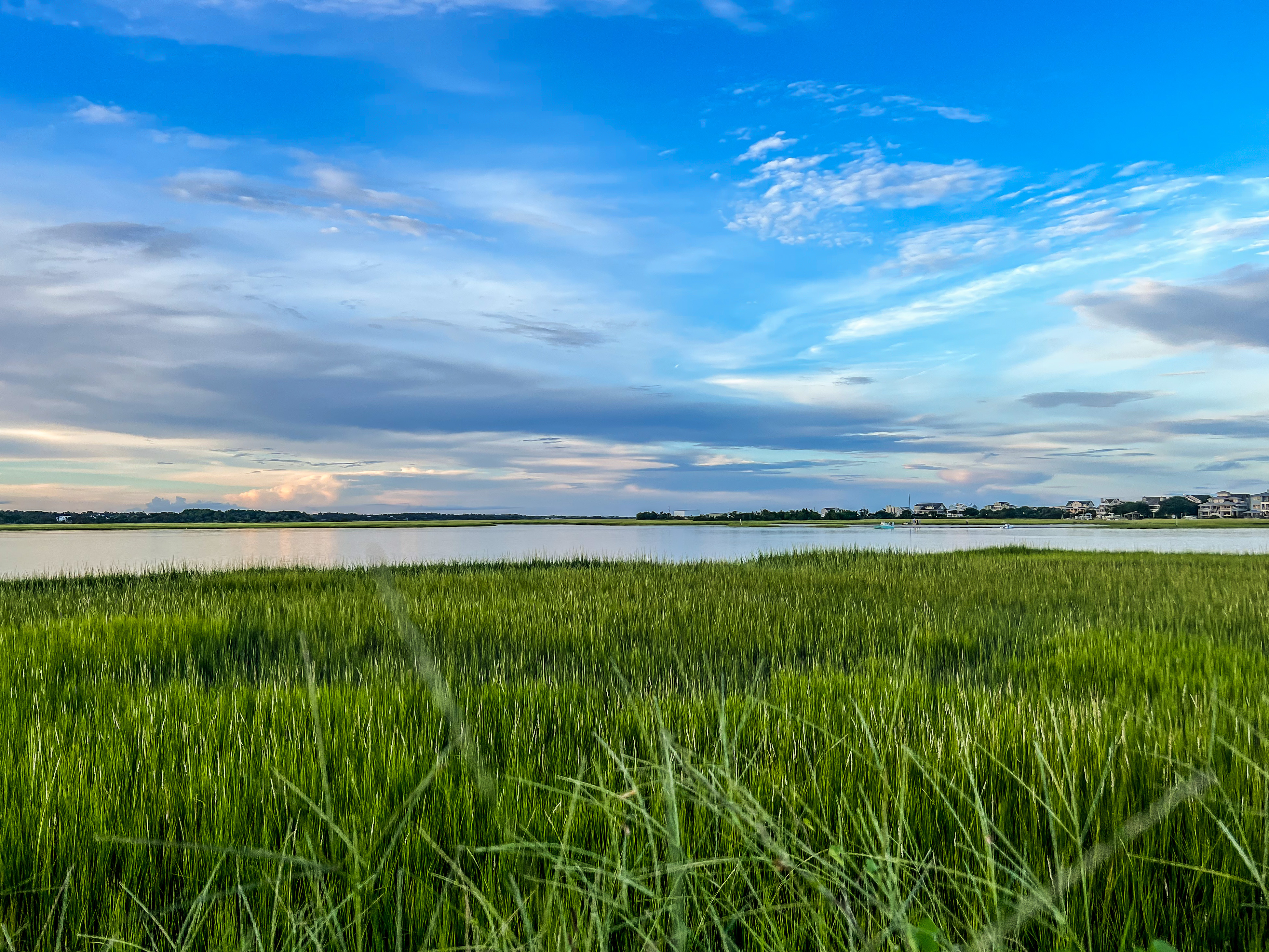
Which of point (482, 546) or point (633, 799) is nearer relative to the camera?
point (633, 799)

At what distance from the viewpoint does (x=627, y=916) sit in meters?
1.49

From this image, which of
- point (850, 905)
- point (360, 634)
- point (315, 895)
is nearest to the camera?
point (315, 895)

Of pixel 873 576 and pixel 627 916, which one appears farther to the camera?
pixel 873 576

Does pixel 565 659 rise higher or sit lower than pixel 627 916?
lower

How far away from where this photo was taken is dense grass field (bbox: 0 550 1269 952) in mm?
1766

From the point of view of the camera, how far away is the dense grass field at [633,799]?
177 centimetres

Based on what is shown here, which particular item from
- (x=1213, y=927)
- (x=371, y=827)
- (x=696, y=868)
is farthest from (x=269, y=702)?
(x=1213, y=927)

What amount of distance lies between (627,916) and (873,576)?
14449 mm

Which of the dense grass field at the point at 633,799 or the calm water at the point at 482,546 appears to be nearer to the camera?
the dense grass field at the point at 633,799

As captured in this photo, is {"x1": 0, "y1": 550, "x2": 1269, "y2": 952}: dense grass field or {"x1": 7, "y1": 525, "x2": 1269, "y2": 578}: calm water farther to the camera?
{"x1": 7, "y1": 525, "x2": 1269, "y2": 578}: calm water

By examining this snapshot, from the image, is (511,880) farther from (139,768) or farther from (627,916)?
(139,768)

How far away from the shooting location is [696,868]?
2080 mm

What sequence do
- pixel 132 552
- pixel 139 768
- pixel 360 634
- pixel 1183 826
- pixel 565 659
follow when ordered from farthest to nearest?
pixel 132 552 → pixel 360 634 → pixel 565 659 → pixel 139 768 → pixel 1183 826

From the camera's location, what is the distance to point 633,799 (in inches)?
107
